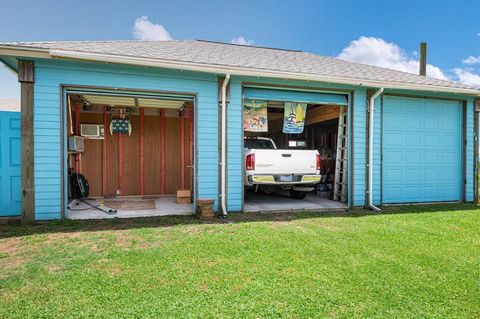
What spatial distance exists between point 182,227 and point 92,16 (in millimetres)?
7734

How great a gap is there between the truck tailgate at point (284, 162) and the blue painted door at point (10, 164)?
481cm

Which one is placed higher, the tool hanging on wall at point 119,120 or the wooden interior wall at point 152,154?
the tool hanging on wall at point 119,120

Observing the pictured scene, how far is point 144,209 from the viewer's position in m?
6.46

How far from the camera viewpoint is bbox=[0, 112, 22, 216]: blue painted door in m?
5.44

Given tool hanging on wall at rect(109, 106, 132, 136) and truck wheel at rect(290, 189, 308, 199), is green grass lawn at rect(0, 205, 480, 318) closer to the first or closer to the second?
truck wheel at rect(290, 189, 308, 199)

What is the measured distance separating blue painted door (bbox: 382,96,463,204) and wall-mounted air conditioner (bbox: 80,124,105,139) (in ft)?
25.7

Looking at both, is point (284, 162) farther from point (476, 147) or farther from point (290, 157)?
point (476, 147)

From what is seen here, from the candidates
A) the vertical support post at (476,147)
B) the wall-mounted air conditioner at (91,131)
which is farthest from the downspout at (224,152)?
the vertical support post at (476,147)

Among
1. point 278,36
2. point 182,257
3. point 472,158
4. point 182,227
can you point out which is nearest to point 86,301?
point 182,257

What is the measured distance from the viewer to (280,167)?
21.6 feet

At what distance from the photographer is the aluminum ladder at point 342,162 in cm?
745

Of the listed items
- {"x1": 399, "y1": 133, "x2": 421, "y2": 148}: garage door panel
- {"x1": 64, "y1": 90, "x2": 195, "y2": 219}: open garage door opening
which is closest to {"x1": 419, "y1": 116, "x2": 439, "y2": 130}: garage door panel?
{"x1": 399, "y1": 133, "x2": 421, "y2": 148}: garage door panel

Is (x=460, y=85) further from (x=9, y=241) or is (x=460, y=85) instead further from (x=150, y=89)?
(x=9, y=241)

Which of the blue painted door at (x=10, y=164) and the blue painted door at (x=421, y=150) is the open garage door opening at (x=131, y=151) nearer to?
the blue painted door at (x=10, y=164)
